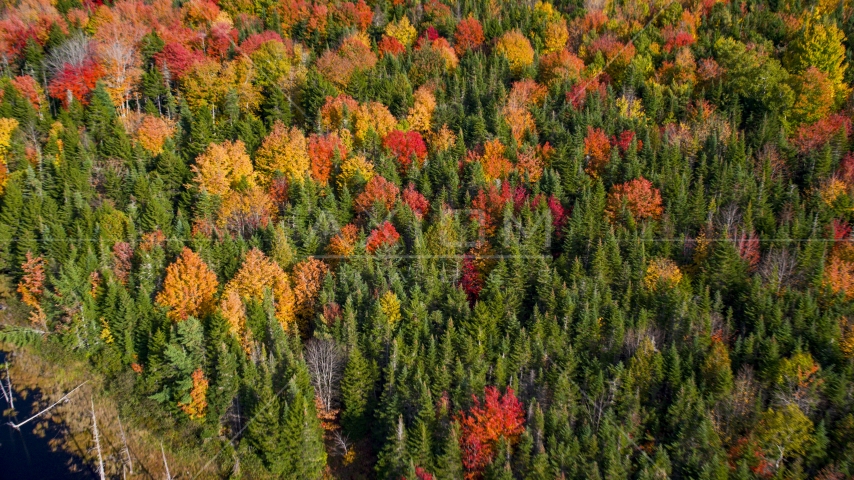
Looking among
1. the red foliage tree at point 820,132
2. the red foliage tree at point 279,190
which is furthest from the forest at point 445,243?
the red foliage tree at point 279,190

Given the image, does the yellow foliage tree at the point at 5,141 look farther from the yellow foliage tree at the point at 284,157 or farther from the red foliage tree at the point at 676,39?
the red foliage tree at the point at 676,39

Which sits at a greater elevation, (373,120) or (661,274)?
(373,120)

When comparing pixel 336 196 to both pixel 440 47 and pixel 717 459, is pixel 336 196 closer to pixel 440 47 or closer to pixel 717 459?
pixel 440 47

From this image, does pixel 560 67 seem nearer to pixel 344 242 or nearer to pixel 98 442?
pixel 344 242

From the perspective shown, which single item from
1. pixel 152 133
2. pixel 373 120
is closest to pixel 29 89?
pixel 152 133

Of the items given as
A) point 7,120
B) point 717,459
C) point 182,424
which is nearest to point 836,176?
point 717,459

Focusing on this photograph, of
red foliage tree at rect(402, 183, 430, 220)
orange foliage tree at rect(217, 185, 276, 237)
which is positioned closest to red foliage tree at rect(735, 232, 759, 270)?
red foliage tree at rect(402, 183, 430, 220)
